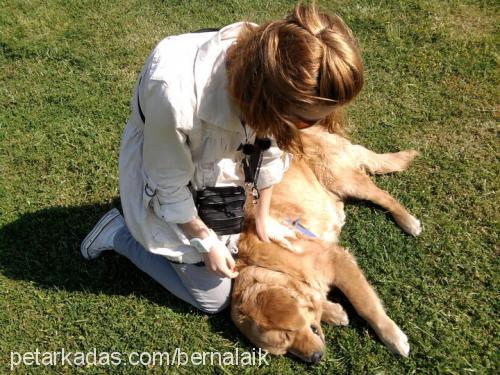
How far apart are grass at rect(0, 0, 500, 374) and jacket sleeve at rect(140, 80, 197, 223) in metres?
1.26

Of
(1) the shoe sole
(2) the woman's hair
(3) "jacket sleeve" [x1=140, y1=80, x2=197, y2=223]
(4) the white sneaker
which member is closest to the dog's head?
(3) "jacket sleeve" [x1=140, y1=80, x2=197, y2=223]

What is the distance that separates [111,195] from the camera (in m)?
4.36

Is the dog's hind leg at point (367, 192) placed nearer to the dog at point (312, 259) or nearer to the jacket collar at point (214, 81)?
the dog at point (312, 259)

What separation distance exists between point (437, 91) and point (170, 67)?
346 centimetres

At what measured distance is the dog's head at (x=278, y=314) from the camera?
301cm

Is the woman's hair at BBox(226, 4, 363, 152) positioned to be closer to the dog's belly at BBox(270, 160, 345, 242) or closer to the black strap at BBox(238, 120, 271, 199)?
the black strap at BBox(238, 120, 271, 199)

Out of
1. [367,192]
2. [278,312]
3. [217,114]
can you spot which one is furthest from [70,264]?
[367,192]

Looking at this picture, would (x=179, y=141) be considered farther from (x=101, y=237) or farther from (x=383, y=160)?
(x=383, y=160)

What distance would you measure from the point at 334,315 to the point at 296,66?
2112 millimetres

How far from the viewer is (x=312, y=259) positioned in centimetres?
353

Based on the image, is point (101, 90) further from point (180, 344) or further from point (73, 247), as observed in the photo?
point (180, 344)

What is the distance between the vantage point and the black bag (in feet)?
9.43

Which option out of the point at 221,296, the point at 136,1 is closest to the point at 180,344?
the point at 221,296

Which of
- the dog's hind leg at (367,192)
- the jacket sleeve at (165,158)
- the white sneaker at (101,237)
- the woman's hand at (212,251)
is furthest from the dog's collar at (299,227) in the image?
the white sneaker at (101,237)
